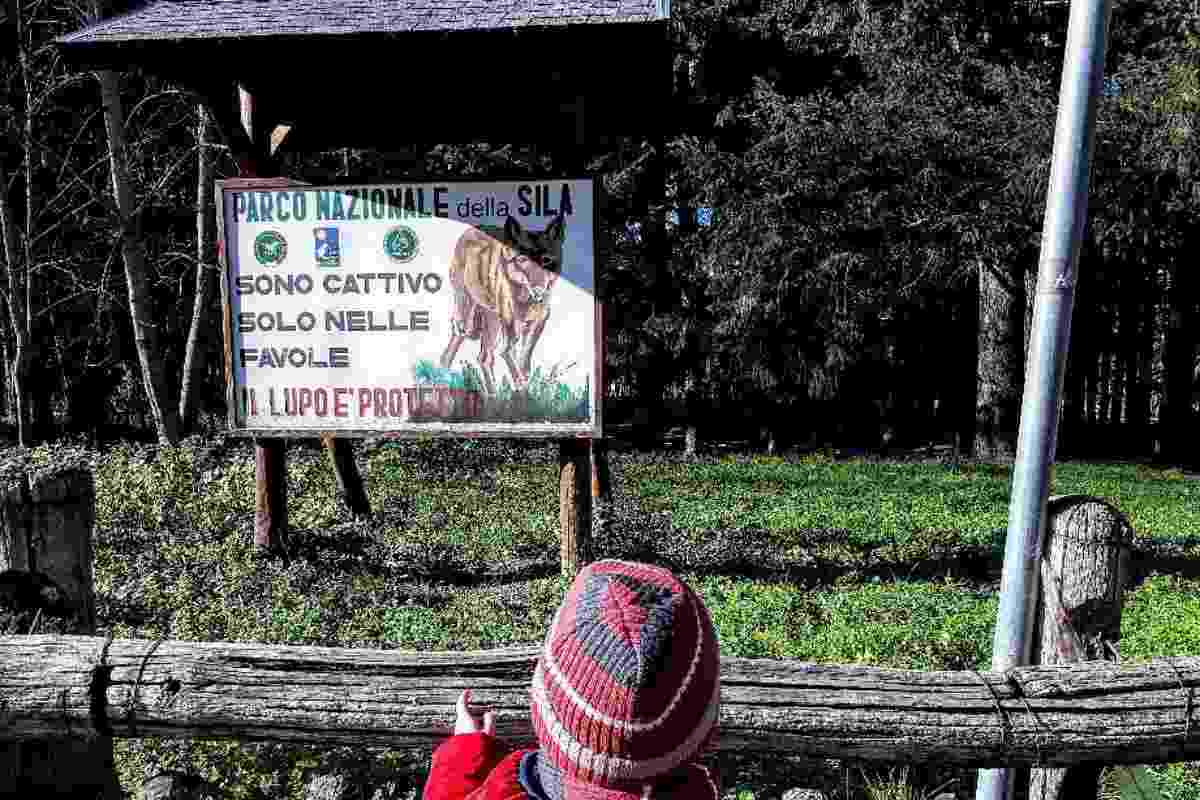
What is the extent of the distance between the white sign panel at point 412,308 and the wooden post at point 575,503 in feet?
0.64

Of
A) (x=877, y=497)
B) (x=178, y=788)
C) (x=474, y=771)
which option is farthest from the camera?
(x=877, y=497)

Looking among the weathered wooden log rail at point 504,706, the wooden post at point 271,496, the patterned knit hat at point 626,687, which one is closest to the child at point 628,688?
the patterned knit hat at point 626,687

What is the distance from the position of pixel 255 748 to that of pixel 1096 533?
3.17 m

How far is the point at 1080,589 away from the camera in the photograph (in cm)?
327

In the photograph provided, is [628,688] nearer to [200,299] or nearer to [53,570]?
[53,570]

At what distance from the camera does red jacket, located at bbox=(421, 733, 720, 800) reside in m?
1.84

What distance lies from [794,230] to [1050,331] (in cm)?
1720

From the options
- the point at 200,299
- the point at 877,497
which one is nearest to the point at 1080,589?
the point at 877,497

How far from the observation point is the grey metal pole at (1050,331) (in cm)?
318

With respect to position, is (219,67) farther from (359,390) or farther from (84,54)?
(359,390)

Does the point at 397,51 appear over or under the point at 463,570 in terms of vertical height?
over

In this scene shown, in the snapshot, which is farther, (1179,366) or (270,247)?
(1179,366)

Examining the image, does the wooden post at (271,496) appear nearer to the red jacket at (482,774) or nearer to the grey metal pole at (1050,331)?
the grey metal pole at (1050,331)

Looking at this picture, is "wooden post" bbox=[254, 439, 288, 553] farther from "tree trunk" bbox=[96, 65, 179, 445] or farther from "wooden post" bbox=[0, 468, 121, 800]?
"tree trunk" bbox=[96, 65, 179, 445]
